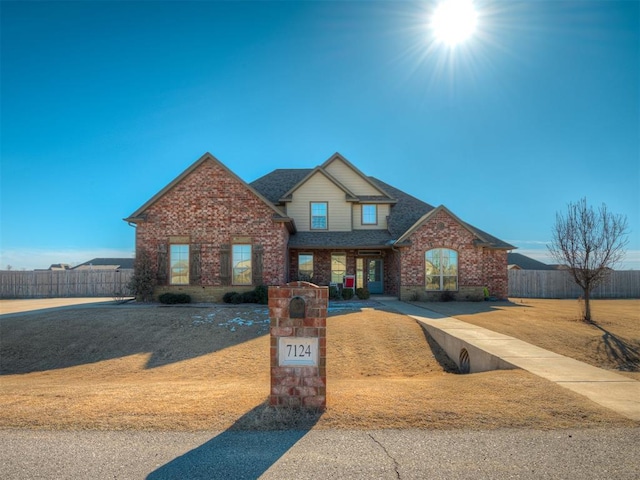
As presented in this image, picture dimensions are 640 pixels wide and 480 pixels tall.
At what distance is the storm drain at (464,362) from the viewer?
8773 millimetres

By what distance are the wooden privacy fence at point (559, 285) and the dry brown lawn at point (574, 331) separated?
33.0ft

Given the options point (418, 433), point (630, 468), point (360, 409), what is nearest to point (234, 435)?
point (360, 409)

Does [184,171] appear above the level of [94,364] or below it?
above

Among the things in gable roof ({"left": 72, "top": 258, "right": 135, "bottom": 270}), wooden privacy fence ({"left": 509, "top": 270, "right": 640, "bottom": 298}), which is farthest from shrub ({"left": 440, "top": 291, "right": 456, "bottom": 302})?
gable roof ({"left": 72, "top": 258, "right": 135, "bottom": 270})

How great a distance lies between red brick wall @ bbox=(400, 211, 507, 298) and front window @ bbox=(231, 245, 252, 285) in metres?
7.97

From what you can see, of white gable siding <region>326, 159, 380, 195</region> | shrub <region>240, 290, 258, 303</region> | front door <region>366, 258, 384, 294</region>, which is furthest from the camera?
white gable siding <region>326, 159, 380, 195</region>

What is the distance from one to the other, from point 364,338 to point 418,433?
6806 millimetres

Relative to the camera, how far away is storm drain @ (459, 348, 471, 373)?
345 inches

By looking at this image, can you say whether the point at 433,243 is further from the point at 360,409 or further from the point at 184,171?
the point at 360,409

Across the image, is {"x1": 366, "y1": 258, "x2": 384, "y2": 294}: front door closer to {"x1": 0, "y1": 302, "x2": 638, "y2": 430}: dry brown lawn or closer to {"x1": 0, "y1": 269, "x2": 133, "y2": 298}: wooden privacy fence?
{"x1": 0, "y1": 302, "x2": 638, "y2": 430}: dry brown lawn

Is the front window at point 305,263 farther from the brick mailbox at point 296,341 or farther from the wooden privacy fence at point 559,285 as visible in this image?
the brick mailbox at point 296,341

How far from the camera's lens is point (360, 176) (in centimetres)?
2323

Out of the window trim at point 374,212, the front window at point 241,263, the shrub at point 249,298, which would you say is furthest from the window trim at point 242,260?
the window trim at point 374,212

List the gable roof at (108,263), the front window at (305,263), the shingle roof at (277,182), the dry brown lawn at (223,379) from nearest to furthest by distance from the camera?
the dry brown lawn at (223,379)
the front window at (305,263)
the shingle roof at (277,182)
the gable roof at (108,263)
